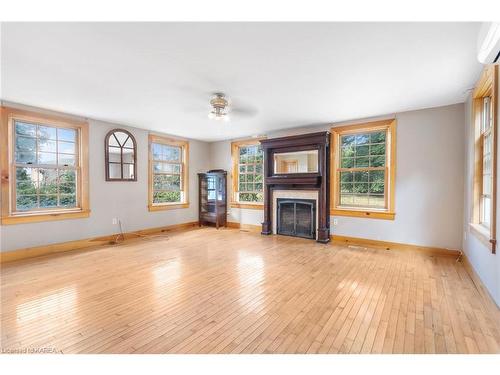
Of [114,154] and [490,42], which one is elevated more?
[490,42]

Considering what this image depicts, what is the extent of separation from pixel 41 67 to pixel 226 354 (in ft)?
10.9

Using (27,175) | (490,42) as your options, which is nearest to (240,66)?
(490,42)

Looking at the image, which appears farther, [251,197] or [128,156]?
[251,197]

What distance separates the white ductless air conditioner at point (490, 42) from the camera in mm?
1574

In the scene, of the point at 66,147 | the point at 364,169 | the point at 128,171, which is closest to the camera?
the point at 66,147

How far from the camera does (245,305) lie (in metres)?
2.30

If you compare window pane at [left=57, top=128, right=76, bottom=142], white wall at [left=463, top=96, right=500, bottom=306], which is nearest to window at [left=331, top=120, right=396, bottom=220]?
white wall at [left=463, top=96, right=500, bottom=306]

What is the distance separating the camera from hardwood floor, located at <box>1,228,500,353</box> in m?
1.74

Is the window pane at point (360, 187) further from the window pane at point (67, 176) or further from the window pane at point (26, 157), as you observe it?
the window pane at point (26, 157)

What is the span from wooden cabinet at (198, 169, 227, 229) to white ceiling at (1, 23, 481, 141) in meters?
2.52

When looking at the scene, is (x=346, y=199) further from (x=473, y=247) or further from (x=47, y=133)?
(x=47, y=133)

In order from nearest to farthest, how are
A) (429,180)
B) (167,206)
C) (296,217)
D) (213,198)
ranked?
1. (429,180)
2. (296,217)
3. (167,206)
4. (213,198)

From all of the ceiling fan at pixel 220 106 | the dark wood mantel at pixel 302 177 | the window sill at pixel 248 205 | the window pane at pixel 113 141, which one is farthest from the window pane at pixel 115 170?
the dark wood mantel at pixel 302 177

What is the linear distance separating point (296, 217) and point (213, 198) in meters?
2.40
